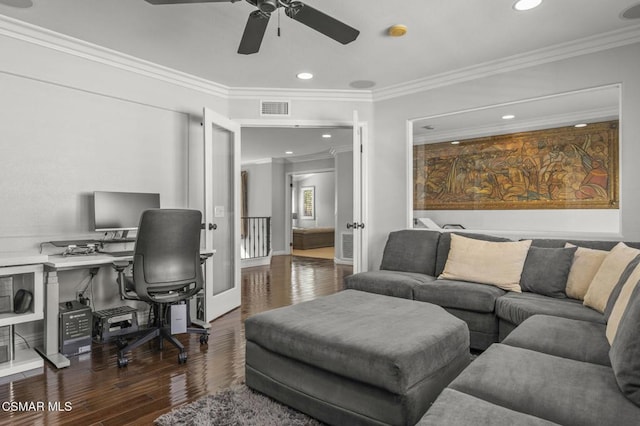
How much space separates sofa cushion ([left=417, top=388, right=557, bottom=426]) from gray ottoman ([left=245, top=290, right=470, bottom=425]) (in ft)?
1.24

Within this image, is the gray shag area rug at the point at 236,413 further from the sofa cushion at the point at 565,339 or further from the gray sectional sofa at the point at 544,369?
the sofa cushion at the point at 565,339

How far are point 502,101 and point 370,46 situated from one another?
4.84 feet

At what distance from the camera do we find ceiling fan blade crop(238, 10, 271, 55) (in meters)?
2.14

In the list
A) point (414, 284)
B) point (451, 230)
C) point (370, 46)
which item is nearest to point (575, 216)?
point (451, 230)

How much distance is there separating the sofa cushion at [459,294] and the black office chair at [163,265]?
1883mm

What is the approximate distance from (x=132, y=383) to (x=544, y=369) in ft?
7.72

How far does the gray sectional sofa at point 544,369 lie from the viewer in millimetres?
1148

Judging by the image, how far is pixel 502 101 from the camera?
368cm

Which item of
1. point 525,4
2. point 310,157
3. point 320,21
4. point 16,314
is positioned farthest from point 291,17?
point 310,157

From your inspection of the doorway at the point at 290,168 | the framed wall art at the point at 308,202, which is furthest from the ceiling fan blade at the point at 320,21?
the framed wall art at the point at 308,202

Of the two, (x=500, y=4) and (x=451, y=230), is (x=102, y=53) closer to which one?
(x=500, y=4)

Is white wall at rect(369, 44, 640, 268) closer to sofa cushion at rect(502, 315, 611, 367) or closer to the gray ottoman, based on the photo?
sofa cushion at rect(502, 315, 611, 367)

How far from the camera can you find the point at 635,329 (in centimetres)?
125

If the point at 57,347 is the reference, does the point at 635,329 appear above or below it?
above
